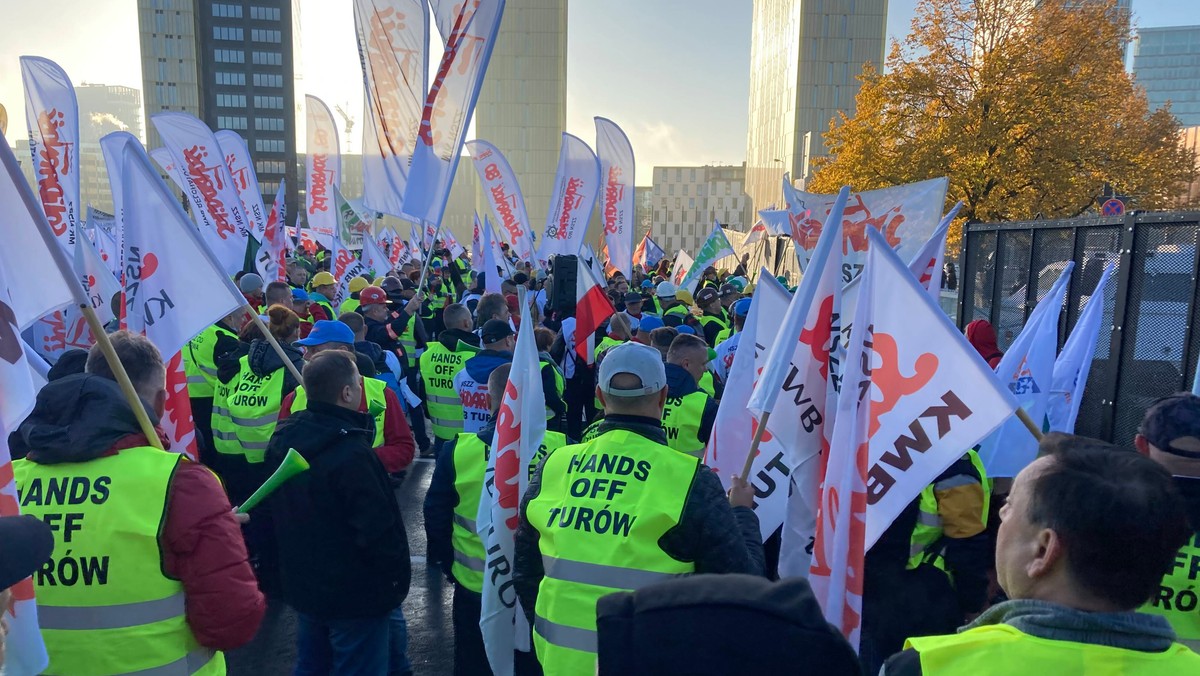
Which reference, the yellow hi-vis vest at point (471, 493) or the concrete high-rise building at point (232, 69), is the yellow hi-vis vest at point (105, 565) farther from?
the concrete high-rise building at point (232, 69)

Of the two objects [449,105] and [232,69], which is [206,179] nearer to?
[449,105]

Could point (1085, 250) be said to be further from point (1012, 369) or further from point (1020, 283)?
point (1012, 369)

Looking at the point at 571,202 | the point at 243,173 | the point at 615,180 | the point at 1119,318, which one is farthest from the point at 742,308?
the point at 243,173

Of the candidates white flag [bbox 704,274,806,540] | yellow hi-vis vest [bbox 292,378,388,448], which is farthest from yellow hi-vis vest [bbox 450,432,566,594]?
yellow hi-vis vest [bbox 292,378,388,448]

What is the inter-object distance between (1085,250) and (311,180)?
16210mm

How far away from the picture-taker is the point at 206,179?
1105 cm

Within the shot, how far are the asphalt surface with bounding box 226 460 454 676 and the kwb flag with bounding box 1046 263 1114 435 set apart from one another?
3.98 m

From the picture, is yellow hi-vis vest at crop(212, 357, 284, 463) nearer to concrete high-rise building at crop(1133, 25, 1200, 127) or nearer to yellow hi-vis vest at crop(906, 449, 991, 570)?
yellow hi-vis vest at crop(906, 449, 991, 570)

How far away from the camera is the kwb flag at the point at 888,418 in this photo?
2.50m

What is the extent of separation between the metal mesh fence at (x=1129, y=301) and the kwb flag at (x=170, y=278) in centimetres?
589

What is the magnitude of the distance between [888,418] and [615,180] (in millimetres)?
13267

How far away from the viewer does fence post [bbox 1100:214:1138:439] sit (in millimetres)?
5715

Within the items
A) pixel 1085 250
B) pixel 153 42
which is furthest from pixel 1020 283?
pixel 153 42

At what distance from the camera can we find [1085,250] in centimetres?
636
